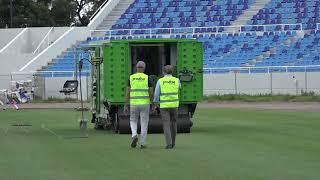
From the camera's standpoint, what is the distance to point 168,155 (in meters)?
15.8

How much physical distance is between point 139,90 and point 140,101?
28cm

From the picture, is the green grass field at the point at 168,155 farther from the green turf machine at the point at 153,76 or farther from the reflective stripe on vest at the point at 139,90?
the reflective stripe on vest at the point at 139,90

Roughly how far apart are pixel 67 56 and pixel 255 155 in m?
43.0

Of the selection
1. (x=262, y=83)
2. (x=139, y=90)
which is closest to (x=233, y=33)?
(x=262, y=83)

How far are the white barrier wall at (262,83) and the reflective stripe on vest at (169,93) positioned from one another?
33.2 metres

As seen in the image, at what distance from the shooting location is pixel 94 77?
2533cm

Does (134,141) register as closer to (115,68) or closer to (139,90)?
(139,90)

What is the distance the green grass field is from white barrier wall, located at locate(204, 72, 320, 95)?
25620 millimetres

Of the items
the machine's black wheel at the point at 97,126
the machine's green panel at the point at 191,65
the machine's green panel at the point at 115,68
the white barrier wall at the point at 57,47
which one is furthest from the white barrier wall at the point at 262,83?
the machine's green panel at the point at 115,68

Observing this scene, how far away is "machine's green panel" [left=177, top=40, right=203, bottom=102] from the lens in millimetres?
22594

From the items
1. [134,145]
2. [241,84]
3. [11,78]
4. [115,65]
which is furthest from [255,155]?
[11,78]

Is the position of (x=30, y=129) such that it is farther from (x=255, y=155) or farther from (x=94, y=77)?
(x=255, y=155)

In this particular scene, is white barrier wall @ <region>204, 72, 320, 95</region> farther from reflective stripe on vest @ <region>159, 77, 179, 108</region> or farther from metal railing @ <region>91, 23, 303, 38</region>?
reflective stripe on vest @ <region>159, 77, 179, 108</region>

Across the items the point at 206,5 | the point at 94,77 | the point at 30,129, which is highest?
the point at 206,5
